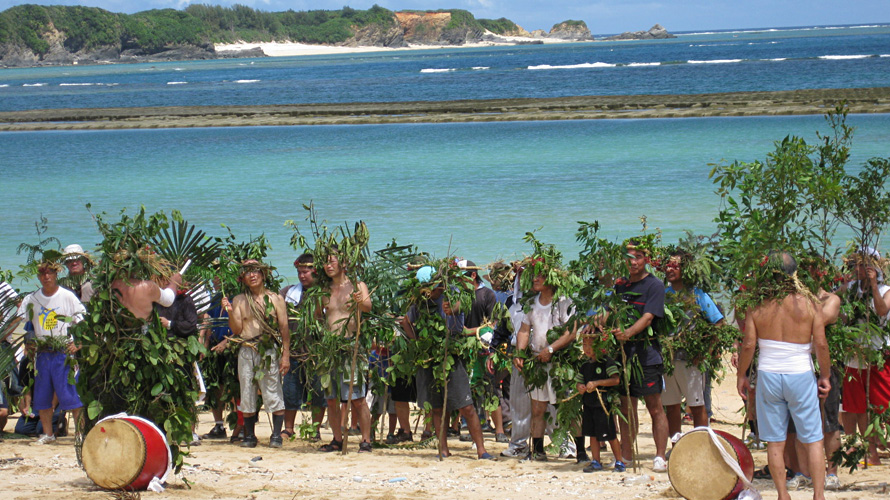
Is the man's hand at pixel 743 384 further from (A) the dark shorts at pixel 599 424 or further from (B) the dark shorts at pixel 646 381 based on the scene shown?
(A) the dark shorts at pixel 599 424

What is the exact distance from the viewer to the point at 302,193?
24.5 m

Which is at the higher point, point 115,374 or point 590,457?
point 115,374

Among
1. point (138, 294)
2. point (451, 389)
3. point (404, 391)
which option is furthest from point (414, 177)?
point (138, 294)

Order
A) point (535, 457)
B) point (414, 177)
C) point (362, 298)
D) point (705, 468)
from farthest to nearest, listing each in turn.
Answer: point (414, 177), point (362, 298), point (535, 457), point (705, 468)

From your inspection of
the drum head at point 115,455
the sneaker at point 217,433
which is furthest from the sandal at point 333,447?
the drum head at point 115,455

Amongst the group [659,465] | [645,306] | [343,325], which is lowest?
[659,465]

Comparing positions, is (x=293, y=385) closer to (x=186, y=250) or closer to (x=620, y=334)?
(x=186, y=250)

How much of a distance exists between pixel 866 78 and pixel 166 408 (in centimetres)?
5837

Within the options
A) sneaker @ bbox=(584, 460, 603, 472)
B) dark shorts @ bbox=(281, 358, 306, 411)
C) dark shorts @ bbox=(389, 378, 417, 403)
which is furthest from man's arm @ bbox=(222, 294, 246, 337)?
Result: sneaker @ bbox=(584, 460, 603, 472)

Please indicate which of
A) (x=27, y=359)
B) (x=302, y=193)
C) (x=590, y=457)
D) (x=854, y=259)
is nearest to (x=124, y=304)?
(x=27, y=359)

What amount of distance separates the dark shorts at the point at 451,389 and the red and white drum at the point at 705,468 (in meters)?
2.07

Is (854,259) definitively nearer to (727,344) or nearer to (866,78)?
(727,344)

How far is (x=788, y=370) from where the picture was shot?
561cm

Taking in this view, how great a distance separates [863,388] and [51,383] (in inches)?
253
